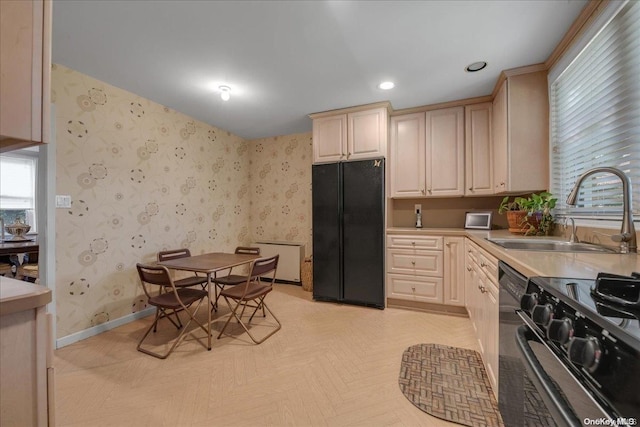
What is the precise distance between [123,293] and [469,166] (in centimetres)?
411

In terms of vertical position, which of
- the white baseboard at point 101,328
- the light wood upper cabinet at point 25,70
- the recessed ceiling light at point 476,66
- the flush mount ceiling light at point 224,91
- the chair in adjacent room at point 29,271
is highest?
the recessed ceiling light at point 476,66

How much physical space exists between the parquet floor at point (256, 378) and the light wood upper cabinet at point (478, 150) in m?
1.53

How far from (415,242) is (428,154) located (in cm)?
112

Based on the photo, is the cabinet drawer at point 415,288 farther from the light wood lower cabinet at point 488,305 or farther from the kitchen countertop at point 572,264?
the kitchen countertop at point 572,264

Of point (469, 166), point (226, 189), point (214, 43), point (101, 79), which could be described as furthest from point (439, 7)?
point (226, 189)

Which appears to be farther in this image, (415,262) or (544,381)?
(415,262)

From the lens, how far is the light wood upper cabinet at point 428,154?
313 cm

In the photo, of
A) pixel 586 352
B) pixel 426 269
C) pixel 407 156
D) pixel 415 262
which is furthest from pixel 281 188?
pixel 586 352

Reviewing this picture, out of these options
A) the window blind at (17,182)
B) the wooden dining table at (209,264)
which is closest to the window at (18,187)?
the window blind at (17,182)

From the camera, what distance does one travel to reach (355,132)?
129 inches

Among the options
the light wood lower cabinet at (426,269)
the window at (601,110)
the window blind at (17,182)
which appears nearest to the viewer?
the window at (601,110)

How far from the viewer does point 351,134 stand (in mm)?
3281

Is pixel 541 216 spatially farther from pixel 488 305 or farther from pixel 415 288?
pixel 415 288

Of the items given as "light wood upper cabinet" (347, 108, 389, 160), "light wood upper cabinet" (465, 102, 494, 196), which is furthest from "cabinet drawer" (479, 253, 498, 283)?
"light wood upper cabinet" (347, 108, 389, 160)
